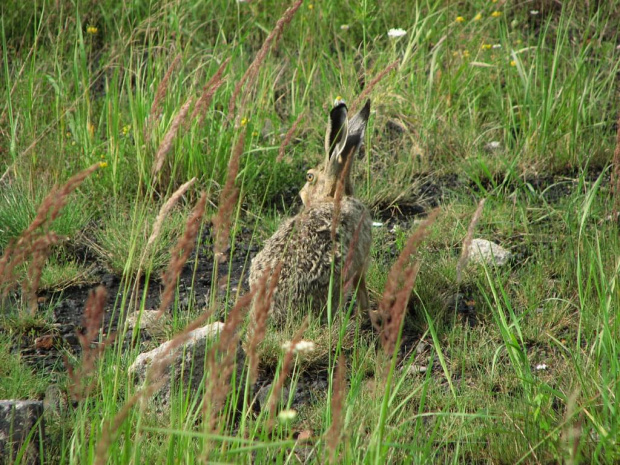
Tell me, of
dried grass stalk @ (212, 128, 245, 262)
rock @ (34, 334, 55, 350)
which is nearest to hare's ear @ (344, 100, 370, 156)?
rock @ (34, 334, 55, 350)

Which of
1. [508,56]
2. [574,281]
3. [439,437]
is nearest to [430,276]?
[574,281]

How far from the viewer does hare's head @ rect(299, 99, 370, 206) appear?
5.24 metres

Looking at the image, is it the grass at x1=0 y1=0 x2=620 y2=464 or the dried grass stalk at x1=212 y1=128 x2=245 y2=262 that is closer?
the dried grass stalk at x1=212 y1=128 x2=245 y2=262

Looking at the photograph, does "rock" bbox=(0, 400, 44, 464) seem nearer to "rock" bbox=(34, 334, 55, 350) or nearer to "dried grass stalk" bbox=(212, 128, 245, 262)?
"rock" bbox=(34, 334, 55, 350)

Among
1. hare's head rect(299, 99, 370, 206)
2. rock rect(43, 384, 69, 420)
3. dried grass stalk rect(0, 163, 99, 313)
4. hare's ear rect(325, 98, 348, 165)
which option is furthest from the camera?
hare's head rect(299, 99, 370, 206)

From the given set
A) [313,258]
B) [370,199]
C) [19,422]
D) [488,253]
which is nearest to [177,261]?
[19,422]

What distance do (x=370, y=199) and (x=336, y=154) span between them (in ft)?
2.71

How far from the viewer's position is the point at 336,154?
17.7 feet

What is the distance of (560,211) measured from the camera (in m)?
5.31

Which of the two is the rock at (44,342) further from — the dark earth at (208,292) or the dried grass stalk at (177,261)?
the dried grass stalk at (177,261)

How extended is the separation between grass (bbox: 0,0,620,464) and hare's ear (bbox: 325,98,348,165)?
59 centimetres

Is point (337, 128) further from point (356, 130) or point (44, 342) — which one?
point (44, 342)

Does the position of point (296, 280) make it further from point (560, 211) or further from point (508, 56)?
point (508, 56)

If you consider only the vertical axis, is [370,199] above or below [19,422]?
below
